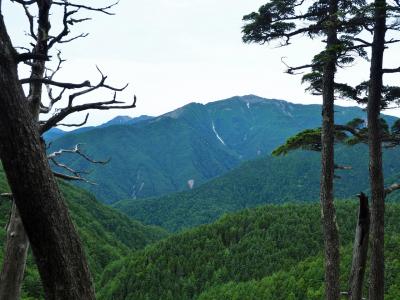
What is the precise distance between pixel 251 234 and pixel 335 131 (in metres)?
78.7

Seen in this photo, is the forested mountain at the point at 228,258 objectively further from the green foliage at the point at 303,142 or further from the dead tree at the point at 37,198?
the dead tree at the point at 37,198

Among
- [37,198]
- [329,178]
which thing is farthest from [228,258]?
[37,198]

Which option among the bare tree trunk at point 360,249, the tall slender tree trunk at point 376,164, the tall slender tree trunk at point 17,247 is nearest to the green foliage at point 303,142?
the tall slender tree trunk at point 376,164

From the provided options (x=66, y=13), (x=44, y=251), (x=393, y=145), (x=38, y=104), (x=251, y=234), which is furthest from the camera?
(x=251, y=234)

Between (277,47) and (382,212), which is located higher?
(277,47)

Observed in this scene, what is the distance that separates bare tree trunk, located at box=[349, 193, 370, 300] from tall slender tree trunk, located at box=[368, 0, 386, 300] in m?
3.07

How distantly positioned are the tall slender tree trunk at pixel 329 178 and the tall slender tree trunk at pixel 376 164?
41.7 inches

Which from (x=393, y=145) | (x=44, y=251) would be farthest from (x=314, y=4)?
(x=44, y=251)

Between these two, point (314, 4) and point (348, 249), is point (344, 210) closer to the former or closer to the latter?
point (348, 249)

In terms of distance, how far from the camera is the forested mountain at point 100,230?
99438 mm

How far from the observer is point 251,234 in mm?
90125

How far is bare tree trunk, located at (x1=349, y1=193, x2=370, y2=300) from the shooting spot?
8306 mm

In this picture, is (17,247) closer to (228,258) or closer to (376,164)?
(376,164)

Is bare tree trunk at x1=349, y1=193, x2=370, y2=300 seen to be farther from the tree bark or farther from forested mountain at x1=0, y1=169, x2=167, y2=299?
forested mountain at x1=0, y1=169, x2=167, y2=299
